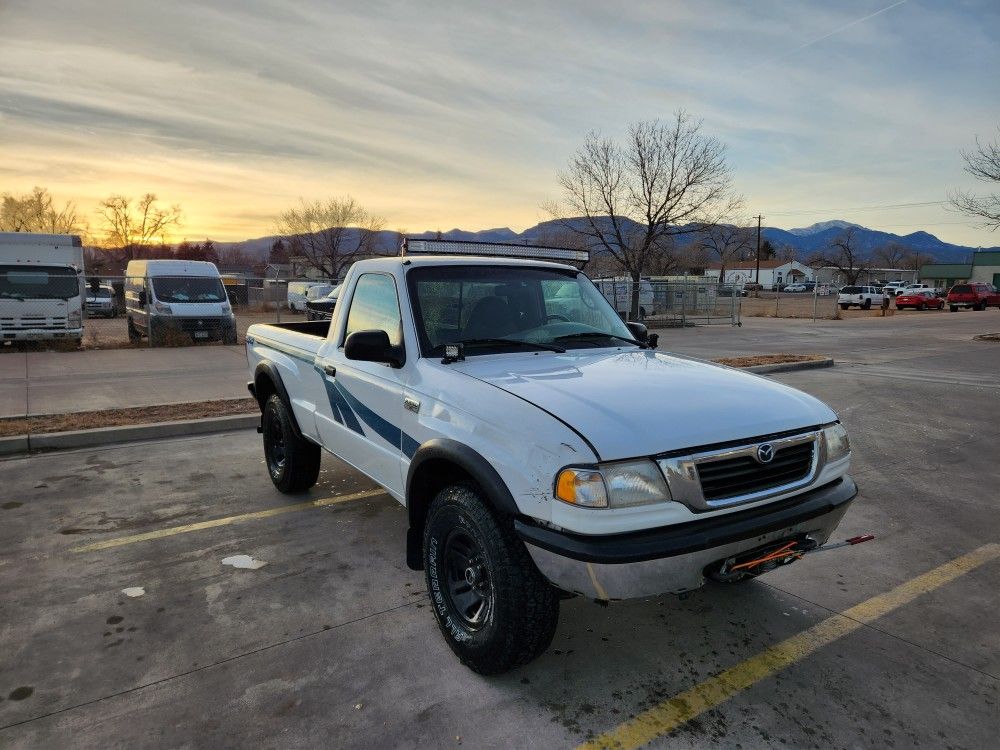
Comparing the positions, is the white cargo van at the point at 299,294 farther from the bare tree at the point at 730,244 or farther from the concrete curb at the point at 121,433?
the bare tree at the point at 730,244

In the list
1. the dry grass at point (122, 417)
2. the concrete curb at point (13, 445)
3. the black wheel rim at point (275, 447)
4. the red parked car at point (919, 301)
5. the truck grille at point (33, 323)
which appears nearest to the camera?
the black wheel rim at point (275, 447)

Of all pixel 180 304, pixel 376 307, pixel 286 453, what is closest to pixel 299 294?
pixel 180 304

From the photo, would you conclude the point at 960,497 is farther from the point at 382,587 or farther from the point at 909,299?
the point at 909,299

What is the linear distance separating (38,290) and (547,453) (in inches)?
665

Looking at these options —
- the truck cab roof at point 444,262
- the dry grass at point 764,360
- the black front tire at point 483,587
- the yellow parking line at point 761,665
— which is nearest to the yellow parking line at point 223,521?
the truck cab roof at point 444,262

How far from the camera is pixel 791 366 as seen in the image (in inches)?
501

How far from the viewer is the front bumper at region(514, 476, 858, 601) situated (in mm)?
2316

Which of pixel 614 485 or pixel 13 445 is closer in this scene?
pixel 614 485

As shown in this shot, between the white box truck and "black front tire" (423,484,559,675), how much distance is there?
51.8 feet

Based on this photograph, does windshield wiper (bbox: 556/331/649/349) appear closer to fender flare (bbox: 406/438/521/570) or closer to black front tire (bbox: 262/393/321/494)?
fender flare (bbox: 406/438/521/570)

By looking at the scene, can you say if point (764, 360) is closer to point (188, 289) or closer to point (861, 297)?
point (188, 289)

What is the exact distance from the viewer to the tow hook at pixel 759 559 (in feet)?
8.34

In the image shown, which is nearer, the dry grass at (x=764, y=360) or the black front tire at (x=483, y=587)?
the black front tire at (x=483, y=587)

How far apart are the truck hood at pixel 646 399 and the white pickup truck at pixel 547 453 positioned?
0.01 metres
